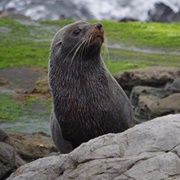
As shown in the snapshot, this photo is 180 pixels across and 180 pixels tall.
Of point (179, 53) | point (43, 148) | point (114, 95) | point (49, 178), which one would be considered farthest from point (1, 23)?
point (49, 178)

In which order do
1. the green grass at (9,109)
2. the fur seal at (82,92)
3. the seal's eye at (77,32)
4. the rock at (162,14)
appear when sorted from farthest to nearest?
the rock at (162,14) → the green grass at (9,109) → the seal's eye at (77,32) → the fur seal at (82,92)

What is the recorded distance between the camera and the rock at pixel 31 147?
1017 cm

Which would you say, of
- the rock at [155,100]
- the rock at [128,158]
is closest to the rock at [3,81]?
the rock at [155,100]

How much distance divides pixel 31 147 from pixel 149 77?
489cm

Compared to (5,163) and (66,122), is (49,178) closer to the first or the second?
(66,122)

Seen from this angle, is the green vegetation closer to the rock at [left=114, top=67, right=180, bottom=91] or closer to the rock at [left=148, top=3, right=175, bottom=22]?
the rock at [left=114, top=67, right=180, bottom=91]

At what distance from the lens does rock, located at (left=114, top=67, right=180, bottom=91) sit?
14.4 metres

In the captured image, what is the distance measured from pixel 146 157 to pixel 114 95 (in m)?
3.31

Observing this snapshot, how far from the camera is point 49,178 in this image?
5.82 metres

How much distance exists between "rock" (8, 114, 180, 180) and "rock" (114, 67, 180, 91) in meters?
8.51

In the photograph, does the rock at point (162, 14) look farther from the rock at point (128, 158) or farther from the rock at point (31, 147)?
the rock at point (128, 158)

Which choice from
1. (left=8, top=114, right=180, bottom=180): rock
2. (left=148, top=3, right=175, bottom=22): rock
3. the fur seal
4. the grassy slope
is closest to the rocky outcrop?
the grassy slope

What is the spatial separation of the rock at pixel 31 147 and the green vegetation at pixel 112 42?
7.99 metres

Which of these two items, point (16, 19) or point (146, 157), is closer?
point (146, 157)
